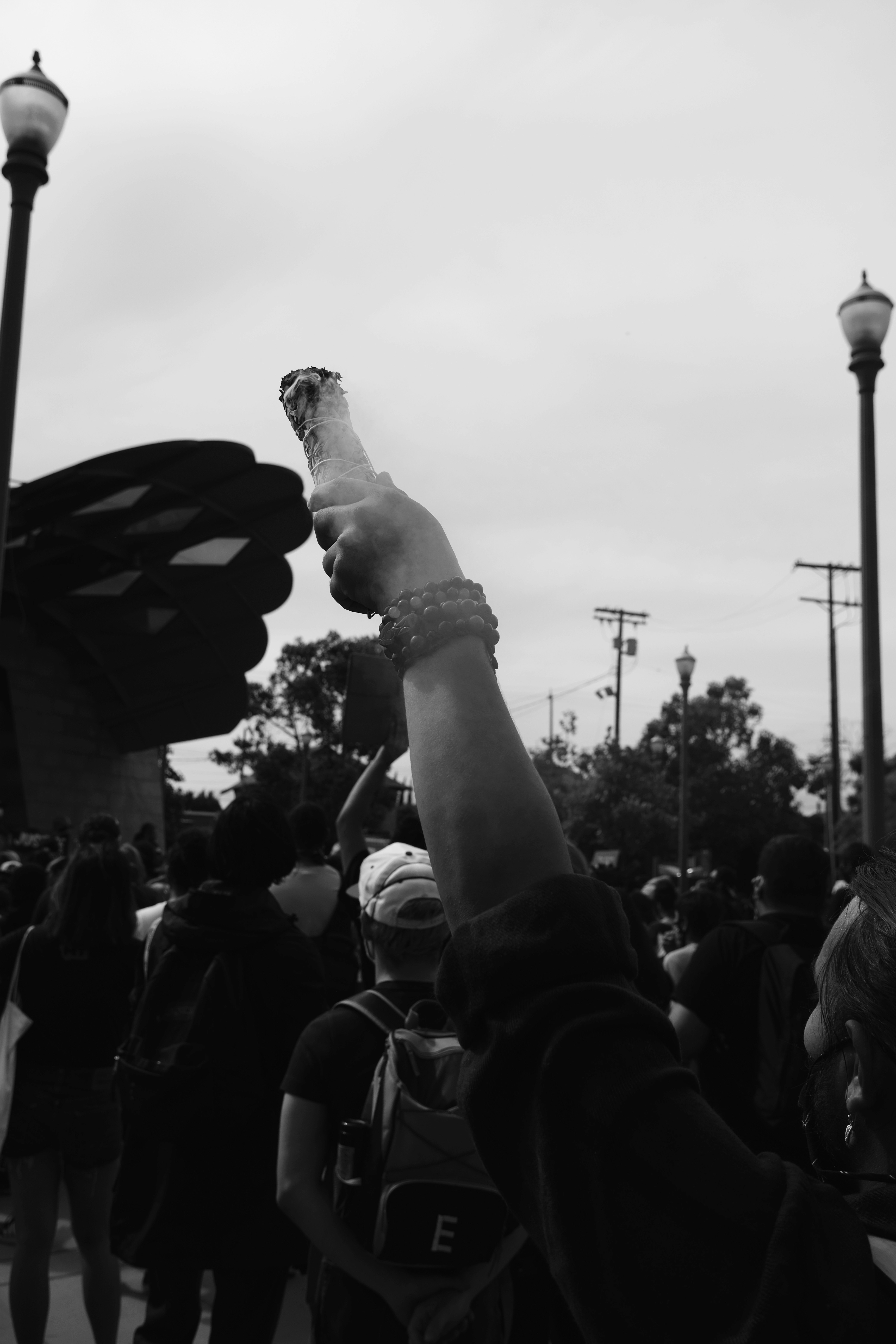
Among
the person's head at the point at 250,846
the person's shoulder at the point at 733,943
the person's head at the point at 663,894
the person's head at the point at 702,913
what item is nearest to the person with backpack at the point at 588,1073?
the person's head at the point at 250,846

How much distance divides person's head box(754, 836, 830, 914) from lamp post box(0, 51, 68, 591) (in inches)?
155

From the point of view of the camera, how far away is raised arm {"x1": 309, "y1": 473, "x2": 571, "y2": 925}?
855mm

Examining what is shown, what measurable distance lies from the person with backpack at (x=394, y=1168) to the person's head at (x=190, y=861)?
8.10ft

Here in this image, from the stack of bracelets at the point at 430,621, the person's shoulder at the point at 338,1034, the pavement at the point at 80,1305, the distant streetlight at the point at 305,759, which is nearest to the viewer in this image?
the stack of bracelets at the point at 430,621

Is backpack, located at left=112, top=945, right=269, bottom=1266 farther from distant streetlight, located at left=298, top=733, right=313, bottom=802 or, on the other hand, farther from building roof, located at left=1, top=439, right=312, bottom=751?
distant streetlight, located at left=298, top=733, right=313, bottom=802

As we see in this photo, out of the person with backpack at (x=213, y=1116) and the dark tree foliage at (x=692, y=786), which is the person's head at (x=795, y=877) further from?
the dark tree foliage at (x=692, y=786)

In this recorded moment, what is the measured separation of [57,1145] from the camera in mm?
4238

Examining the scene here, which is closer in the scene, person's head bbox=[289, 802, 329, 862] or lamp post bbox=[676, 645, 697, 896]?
person's head bbox=[289, 802, 329, 862]

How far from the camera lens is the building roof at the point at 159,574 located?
70.0ft

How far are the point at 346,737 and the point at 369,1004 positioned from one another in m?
1.03

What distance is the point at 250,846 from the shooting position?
12.0ft

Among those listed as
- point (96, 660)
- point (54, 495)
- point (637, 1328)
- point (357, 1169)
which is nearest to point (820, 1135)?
point (637, 1328)

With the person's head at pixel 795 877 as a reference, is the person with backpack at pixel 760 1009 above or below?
below

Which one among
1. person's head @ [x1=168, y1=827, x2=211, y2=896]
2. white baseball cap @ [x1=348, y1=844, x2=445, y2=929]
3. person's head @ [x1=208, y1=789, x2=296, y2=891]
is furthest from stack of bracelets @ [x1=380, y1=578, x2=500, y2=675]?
person's head @ [x1=168, y1=827, x2=211, y2=896]
